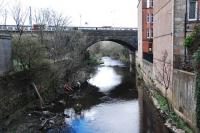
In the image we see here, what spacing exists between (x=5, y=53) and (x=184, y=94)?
46.3 ft

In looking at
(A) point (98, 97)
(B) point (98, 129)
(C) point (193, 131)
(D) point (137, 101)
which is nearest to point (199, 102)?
(C) point (193, 131)

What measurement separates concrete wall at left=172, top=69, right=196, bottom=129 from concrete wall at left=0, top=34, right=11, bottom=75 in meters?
12.9

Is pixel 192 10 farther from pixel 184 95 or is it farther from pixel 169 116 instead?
pixel 169 116

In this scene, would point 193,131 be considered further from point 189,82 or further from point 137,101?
point 137,101

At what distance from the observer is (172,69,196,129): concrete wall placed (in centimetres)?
1614

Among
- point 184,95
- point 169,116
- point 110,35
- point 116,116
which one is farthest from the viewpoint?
point 110,35

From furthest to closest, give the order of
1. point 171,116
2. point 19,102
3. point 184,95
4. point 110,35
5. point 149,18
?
1. point 110,35
2. point 149,18
3. point 19,102
4. point 171,116
5. point 184,95

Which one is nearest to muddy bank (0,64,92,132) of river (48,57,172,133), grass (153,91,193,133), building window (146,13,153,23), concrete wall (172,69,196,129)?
river (48,57,172,133)

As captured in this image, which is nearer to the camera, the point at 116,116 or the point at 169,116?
the point at 169,116

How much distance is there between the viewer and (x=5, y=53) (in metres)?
24.0

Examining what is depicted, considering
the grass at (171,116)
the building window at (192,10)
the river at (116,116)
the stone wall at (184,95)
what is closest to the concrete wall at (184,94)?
the stone wall at (184,95)

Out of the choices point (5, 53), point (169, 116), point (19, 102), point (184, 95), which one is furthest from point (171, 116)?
point (5, 53)

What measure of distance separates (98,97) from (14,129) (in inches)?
539

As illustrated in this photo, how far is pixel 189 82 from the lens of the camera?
16.8 meters
